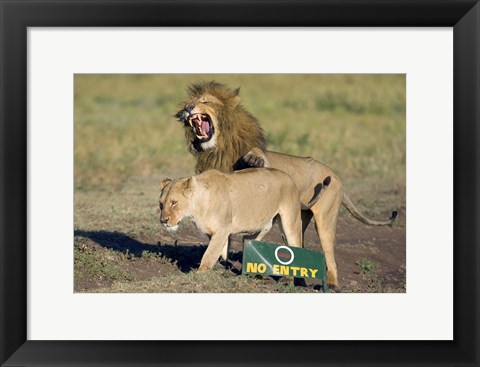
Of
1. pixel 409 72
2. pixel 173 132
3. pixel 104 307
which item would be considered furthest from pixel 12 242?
pixel 173 132

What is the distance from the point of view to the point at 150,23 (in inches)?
256

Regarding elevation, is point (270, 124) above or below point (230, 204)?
above

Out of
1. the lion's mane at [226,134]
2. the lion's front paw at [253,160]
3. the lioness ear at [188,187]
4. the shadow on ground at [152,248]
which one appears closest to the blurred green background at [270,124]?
the shadow on ground at [152,248]

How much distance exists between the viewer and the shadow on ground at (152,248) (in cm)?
883

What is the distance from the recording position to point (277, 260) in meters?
7.45

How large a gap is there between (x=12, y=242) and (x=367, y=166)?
880 cm

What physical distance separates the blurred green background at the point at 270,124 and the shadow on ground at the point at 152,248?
285 centimetres

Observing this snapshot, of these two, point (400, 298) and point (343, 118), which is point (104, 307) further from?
point (343, 118)

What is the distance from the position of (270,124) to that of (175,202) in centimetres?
987

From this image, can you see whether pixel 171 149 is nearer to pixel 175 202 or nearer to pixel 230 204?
pixel 230 204

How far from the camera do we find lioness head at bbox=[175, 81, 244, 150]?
8.20 metres

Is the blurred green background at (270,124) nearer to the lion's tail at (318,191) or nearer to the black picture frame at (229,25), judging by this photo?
the lion's tail at (318,191)

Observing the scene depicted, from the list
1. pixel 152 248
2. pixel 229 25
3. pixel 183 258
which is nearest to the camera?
pixel 229 25

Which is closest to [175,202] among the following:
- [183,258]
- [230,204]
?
[230,204]
